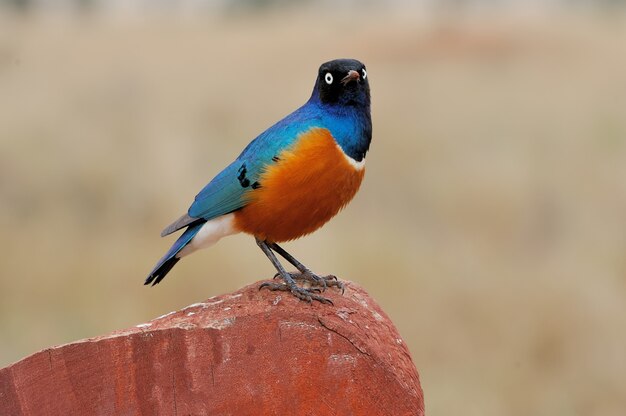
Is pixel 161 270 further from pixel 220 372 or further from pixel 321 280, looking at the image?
pixel 220 372

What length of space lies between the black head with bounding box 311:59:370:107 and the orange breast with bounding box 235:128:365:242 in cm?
21

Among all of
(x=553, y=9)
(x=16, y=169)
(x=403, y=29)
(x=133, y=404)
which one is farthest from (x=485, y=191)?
(x=553, y=9)

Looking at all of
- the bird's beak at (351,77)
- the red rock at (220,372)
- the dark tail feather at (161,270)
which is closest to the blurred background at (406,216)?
the dark tail feather at (161,270)

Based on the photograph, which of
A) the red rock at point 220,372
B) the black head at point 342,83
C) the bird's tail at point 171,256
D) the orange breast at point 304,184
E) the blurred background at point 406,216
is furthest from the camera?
the blurred background at point 406,216

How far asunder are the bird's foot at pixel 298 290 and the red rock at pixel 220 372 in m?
0.36

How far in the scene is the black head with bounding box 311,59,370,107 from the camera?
5492mm

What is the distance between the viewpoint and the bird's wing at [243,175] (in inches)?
215

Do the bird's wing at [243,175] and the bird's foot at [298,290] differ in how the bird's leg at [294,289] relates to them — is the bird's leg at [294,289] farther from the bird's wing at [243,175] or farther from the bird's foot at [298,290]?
the bird's wing at [243,175]

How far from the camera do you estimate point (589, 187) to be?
43.4ft

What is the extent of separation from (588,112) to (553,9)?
26.4 metres

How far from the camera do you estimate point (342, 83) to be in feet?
18.1

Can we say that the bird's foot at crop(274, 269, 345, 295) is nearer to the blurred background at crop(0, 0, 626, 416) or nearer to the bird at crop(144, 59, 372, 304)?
the bird at crop(144, 59, 372, 304)

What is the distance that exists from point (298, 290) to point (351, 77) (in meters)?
1.11

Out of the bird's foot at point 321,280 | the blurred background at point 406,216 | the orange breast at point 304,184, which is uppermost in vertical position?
the orange breast at point 304,184
